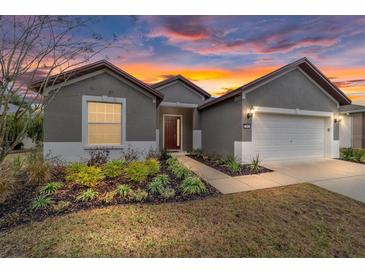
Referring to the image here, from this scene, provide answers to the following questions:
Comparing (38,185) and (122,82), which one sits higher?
(122,82)

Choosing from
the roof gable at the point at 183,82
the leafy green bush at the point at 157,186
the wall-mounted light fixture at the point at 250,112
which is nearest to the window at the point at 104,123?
the leafy green bush at the point at 157,186

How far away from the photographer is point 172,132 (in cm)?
1261

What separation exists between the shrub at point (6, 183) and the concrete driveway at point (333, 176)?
831 cm

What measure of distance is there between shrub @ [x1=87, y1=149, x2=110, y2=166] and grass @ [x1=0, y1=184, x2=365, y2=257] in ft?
11.7

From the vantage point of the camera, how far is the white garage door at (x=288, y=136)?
28.7 ft

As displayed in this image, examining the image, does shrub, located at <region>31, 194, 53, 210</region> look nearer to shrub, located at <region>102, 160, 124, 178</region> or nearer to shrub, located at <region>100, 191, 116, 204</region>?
shrub, located at <region>100, 191, 116, 204</region>

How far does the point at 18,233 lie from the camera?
3004mm

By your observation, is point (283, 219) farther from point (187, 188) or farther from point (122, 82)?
point (122, 82)

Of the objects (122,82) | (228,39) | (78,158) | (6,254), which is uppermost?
(228,39)

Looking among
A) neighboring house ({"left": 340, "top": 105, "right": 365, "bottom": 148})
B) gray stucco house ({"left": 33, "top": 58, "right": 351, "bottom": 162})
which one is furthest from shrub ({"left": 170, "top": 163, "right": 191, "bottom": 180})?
neighboring house ({"left": 340, "top": 105, "right": 365, "bottom": 148})

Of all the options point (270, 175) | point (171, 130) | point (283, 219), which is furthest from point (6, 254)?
point (171, 130)

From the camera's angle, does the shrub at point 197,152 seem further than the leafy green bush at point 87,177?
Yes

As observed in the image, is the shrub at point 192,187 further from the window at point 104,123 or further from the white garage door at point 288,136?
the white garage door at point 288,136

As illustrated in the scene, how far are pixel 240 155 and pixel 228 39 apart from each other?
500 cm
